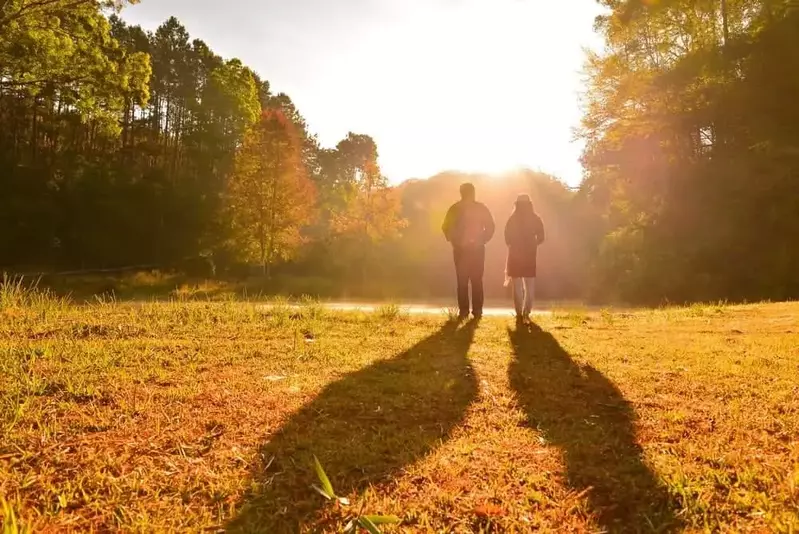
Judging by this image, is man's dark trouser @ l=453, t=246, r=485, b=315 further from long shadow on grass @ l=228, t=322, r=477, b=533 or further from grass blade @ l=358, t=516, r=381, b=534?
grass blade @ l=358, t=516, r=381, b=534

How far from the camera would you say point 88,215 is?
30.8m

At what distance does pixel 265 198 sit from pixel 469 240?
19.2m

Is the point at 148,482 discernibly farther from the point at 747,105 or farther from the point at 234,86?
the point at 234,86

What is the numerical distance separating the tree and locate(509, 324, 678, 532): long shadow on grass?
73.1 feet

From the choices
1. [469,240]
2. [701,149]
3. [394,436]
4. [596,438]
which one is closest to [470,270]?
→ [469,240]

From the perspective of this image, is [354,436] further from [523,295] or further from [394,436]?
[523,295]

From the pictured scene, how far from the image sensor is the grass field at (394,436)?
5.50ft

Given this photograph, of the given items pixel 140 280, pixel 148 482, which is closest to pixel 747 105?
pixel 148 482

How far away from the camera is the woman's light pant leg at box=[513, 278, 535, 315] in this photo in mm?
7418

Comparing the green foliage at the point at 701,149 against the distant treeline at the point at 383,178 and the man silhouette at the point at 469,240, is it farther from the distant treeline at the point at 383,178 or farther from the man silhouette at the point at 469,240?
the man silhouette at the point at 469,240

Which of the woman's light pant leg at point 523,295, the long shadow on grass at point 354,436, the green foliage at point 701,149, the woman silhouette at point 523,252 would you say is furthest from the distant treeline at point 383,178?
the long shadow on grass at point 354,436

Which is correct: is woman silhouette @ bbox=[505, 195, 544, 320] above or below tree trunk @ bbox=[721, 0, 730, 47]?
below

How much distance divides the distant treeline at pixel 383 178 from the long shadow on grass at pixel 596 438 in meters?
4.66

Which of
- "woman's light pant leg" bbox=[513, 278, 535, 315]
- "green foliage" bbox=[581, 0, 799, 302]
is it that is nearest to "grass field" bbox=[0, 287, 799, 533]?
"woman's light pant leg" bbox=[513, 278, 535, 315]
